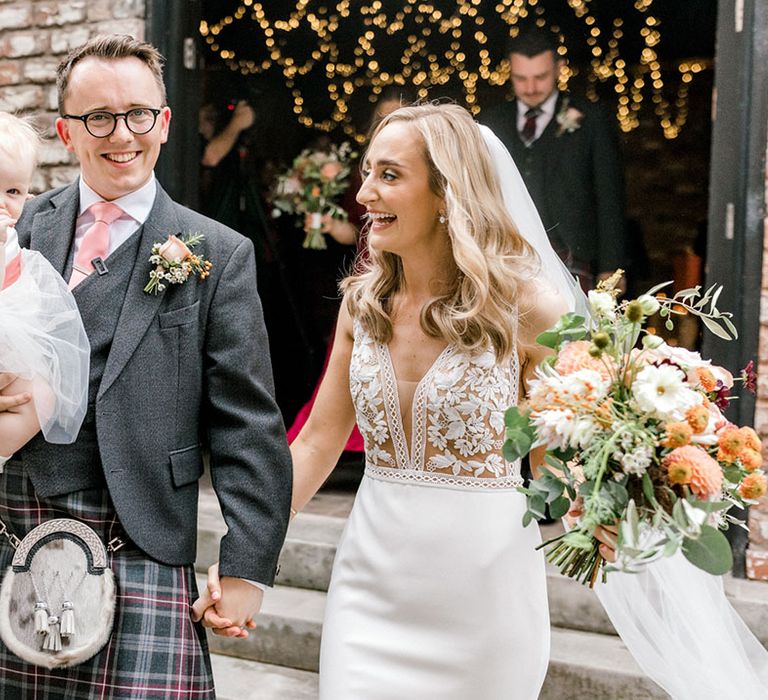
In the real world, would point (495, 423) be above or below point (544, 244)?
below

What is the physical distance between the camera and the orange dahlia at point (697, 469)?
1.97 meters

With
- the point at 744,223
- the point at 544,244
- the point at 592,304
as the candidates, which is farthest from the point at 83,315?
the point at 744,223

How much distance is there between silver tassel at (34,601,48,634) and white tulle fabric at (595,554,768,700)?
147 cm

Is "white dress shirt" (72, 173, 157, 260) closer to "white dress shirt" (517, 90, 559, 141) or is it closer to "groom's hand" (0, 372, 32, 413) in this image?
"groom's hand" (0, 372, 32, 413)

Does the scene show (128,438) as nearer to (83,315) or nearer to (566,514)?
(83,315)

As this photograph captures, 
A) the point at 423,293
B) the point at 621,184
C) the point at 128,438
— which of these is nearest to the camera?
the point at 128,438

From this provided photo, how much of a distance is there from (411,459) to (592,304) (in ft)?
2.46

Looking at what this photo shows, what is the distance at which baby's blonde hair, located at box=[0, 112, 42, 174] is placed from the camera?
2.39 m

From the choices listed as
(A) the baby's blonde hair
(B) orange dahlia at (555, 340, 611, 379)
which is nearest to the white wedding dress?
(B) orange dahlia at (555, 340, 611, 379)

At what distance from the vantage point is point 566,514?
2295mm

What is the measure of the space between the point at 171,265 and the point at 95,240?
0.69 ft

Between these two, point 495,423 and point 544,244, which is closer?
point 495,423

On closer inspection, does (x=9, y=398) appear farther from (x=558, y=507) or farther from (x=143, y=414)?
(x=558, y=507)

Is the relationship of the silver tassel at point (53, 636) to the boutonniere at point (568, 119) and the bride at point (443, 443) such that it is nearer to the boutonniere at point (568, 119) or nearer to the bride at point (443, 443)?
the bride at point (443, 443)
